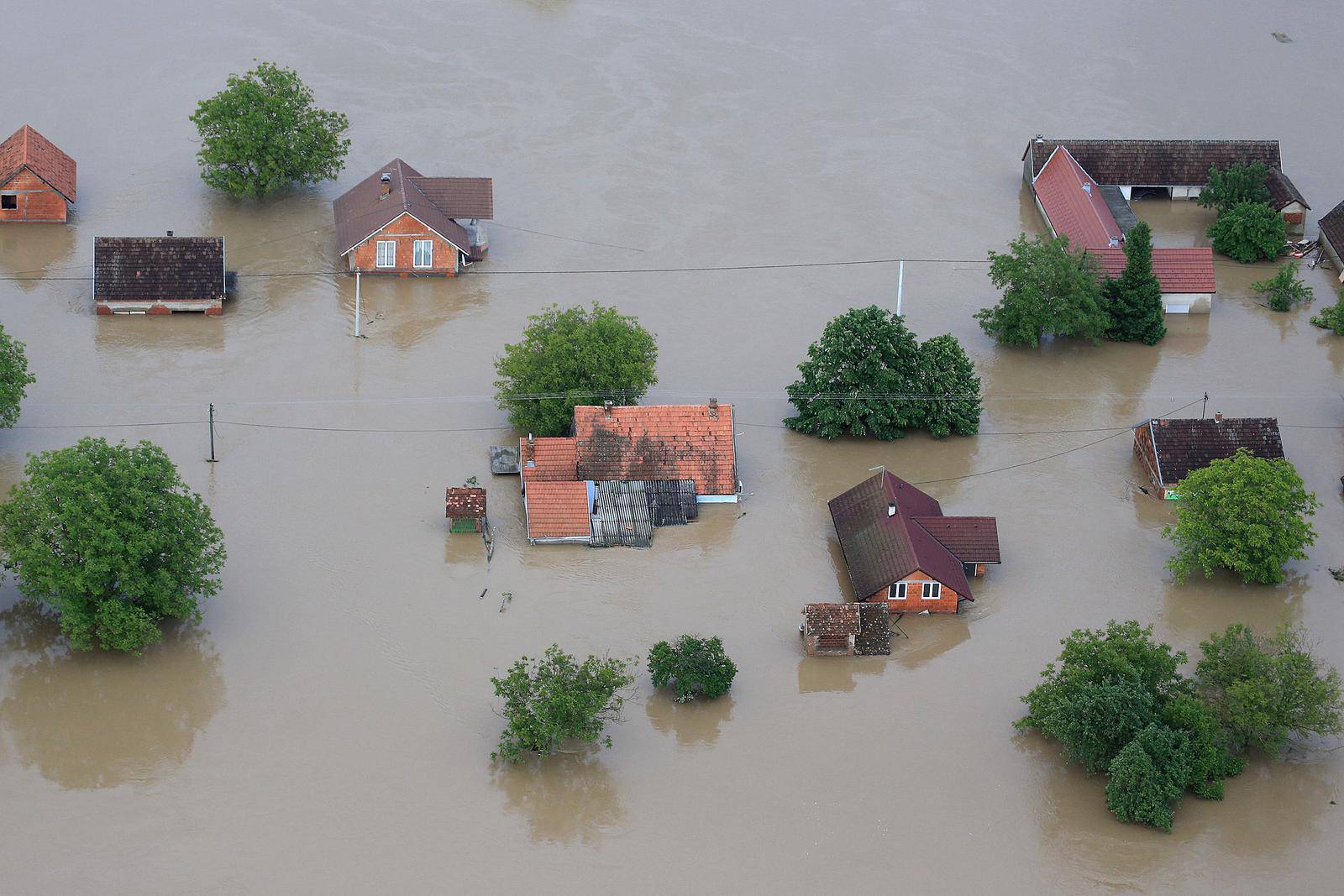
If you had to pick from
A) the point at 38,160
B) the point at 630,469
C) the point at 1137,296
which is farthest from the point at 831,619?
the point at 38,160

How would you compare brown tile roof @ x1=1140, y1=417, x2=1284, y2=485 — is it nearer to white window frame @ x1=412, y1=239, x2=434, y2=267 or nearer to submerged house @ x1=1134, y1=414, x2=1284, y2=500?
submerged house @ x1=1134, y1=414, x2=1284, y2=500

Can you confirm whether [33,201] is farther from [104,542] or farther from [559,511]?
[559,511]

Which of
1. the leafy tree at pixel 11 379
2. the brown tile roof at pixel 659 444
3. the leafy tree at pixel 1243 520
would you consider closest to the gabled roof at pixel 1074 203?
the leafy tree at pixel 1243 520

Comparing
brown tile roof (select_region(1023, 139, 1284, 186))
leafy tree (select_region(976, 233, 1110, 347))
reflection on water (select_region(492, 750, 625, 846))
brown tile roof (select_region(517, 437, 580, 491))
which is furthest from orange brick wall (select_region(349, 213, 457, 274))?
reflection on water (select_region(492, 750, 625, 846))

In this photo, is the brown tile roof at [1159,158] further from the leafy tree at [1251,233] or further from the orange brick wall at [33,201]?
the orange brick wall at [33,201]

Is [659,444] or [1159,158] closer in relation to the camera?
[659,444]

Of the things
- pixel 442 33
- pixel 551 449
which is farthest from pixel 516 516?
pixel 442 33
